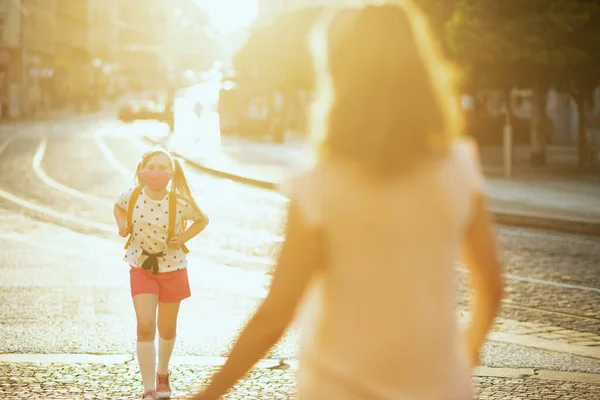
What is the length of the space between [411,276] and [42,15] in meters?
90.6

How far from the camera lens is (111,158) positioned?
111ft

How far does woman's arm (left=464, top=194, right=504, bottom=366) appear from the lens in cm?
263

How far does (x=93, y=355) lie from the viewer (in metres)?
7.65

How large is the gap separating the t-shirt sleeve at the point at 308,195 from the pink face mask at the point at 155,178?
145 inches

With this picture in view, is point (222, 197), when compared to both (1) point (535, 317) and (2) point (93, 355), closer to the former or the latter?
(1) point (535, 317)

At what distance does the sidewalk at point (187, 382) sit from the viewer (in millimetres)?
6520

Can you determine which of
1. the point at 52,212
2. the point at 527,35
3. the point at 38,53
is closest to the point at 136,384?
the point at 52,212

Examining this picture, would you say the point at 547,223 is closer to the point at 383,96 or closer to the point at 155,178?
the point at 155,178

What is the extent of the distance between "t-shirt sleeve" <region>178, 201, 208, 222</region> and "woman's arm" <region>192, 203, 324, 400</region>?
3.59 m

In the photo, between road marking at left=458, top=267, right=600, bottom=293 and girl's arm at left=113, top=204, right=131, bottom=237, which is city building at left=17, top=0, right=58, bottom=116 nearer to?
road marking at left=458, top=267, right=600, bottom=293

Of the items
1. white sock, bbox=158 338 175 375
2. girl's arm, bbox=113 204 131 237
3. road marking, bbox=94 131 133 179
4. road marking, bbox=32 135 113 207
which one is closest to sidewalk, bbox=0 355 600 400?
white sock, bbox=158 338 175 375

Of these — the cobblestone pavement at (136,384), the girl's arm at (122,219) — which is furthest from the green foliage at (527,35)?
the girl's arm at (122,219)

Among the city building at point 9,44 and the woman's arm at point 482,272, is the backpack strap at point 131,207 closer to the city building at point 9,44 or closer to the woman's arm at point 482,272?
the woman's arm at point 482,272

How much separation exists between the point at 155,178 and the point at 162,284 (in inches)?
21.7
